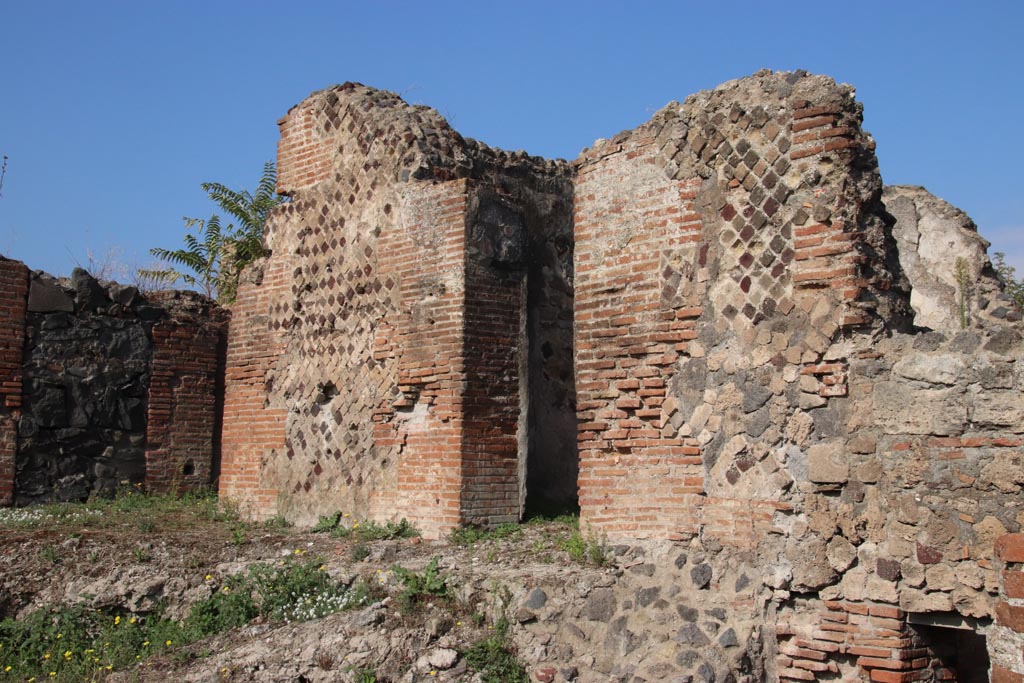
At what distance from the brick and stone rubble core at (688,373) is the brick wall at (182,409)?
202cm

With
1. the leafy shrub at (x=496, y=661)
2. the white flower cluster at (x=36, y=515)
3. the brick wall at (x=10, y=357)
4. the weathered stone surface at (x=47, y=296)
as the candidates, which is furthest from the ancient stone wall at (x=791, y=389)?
the brick wall at (x=10, y=357)

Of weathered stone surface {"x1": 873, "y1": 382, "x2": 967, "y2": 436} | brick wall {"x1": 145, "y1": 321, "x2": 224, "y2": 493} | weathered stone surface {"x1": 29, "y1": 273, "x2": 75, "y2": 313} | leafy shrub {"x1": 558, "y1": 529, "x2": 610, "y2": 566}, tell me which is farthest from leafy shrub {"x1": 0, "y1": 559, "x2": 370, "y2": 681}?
weathered stone surface {"x1": 29, "y1": 273, "x2": 75, "y2": 313}

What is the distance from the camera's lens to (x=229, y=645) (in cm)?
698

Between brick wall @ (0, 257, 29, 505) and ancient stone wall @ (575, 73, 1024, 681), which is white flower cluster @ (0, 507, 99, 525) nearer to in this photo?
brick wall @ (0, 257, 29, 505)

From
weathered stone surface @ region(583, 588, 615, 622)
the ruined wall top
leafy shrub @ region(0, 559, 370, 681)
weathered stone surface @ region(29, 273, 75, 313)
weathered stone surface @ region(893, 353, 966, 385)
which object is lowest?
leafy shrub @ region(0, 559, 370, 681)

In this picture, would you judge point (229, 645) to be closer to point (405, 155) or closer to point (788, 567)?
point (788, 567)

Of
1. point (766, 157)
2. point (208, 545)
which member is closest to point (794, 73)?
point (766, 157)

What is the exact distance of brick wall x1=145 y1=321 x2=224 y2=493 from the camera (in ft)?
38.4

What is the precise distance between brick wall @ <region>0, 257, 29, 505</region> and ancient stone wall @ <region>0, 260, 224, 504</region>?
10 millimetres

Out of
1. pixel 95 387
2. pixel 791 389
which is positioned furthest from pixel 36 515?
pixel 791 389

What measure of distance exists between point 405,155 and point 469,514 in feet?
10.3

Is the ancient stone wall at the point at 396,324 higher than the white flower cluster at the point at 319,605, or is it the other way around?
the ancient stone wall at the point at 396,324

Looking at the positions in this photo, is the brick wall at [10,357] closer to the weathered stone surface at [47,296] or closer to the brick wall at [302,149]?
the weathered stone surface at [47,296]

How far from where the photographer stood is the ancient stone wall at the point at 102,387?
1092 cm
